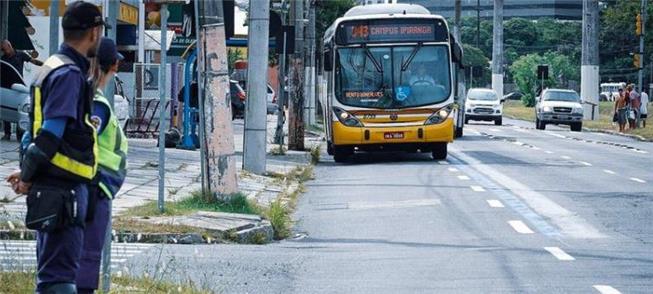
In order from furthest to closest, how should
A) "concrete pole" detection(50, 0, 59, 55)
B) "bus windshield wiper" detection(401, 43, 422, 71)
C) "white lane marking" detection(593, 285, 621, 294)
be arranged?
"bus windshield wiper" detection(401, 43, 422, 71)
"white lane marking" detection(593, 285, 621, 294)
"concrete pole" detection(50, 0, 59, 55)

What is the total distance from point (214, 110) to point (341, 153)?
40.0ft

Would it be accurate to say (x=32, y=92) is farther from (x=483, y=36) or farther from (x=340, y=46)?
(x=483, y=36)

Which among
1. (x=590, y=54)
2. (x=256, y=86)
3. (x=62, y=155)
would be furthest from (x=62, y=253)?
(x=590, y=54)

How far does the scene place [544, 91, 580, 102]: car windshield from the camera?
182 feet

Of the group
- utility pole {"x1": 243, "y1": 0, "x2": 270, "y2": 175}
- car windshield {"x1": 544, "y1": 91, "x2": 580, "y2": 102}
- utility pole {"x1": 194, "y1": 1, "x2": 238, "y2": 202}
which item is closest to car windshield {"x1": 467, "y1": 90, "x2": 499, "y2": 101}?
car windshield {"x1": 544, "y1": 91, "x2": 580, "y2": 102}

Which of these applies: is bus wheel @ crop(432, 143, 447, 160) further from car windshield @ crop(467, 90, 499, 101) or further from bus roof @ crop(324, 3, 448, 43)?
car windshield @ crop(467, 90, 499, 101)

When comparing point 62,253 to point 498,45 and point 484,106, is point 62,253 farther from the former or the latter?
point 498,45

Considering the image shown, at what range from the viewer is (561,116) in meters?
54.9

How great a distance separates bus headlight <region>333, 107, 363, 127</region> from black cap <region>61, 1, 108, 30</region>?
21347mm

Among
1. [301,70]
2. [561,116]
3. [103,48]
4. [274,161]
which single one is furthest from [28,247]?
[561,116]

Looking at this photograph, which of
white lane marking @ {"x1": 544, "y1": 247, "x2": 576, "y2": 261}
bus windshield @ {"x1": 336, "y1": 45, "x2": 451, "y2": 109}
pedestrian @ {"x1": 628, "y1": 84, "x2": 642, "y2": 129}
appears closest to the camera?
white lane marking @ {"x1": 544, "y1": 247, "x2": 576, "y2": 261}

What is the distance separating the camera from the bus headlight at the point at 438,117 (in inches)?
1110

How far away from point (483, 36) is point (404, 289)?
13564 cm

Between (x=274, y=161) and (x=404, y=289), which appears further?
(x=274, y=161)
